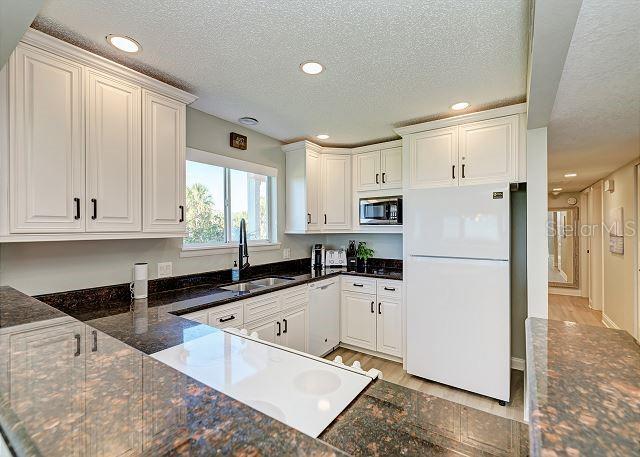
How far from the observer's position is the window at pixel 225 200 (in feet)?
8.77

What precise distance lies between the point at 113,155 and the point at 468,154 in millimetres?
2679

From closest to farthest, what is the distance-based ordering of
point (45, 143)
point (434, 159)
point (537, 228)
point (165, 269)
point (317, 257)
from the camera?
point (45, 143)
point (537, 228)
point (165, 269)
point (434, 159)
point (317, 257)

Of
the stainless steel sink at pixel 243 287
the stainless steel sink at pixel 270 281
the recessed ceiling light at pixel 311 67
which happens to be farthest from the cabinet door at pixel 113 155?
the stainless steel sink at pixel 270 281

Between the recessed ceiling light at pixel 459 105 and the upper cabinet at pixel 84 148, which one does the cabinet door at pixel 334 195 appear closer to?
the recessed ceiling light at pixel 459 105

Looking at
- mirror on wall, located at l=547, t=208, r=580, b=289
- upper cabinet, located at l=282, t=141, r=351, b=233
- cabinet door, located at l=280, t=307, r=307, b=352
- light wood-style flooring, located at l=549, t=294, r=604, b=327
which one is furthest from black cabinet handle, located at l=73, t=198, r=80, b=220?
mirror on wall, located at l=547, t=208, r=580, b=289

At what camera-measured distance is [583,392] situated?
53 cm

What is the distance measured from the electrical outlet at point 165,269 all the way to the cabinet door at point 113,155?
1.69 ft

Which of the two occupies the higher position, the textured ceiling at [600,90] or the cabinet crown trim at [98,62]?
the cabinet crown trim at [98,62]

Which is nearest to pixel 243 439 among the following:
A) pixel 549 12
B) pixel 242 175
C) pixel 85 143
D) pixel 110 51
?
pixel 549 12

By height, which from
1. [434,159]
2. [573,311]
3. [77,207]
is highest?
[434,159]

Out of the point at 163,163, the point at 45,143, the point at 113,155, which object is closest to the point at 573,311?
the point at 163,163

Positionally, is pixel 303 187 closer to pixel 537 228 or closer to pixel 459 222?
pixel 459 222

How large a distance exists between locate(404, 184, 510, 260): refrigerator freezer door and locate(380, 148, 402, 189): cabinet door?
51 cm

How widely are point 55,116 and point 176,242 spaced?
3.76 ft
